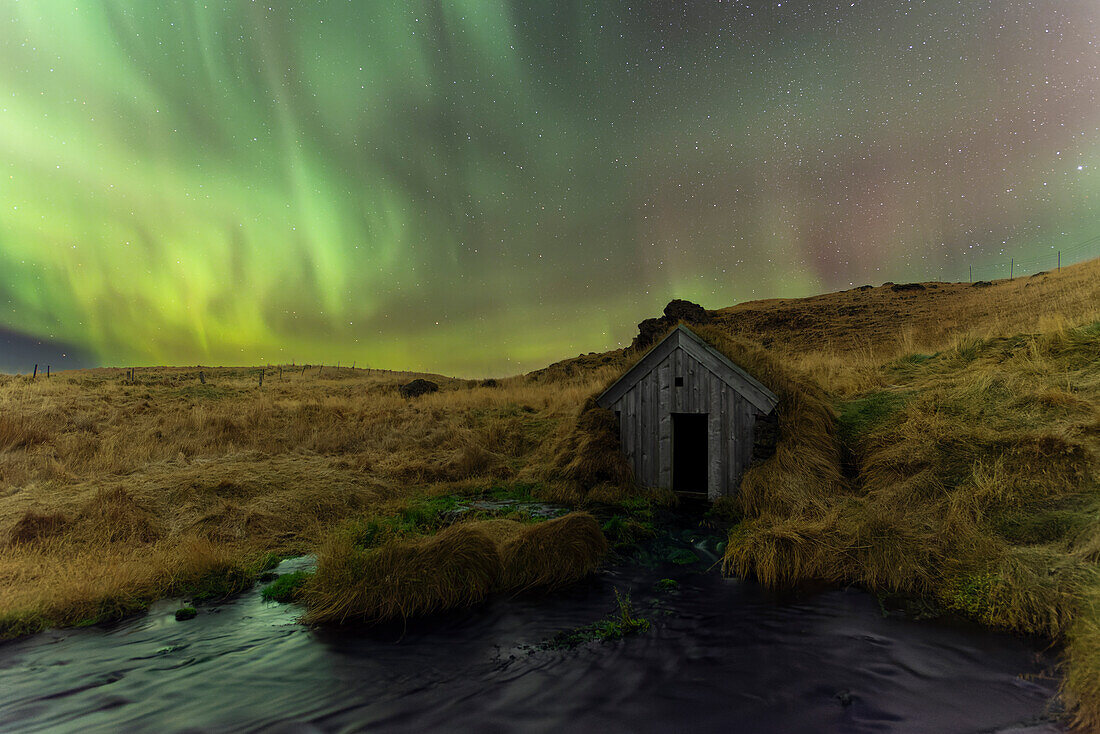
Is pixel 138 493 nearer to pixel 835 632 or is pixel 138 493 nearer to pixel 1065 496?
pixel 835 632

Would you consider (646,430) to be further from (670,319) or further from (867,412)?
(670,319)

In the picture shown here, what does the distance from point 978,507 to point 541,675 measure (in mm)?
7022

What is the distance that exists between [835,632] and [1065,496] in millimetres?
4336

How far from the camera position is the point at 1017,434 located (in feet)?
28.4

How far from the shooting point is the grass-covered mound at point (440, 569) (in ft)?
22.3

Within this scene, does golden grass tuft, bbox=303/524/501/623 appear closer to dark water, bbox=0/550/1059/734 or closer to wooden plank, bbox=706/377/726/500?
dark water, bbox=0/550/1059/734

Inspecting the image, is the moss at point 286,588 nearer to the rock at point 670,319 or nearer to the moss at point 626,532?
the moss at point 626,532

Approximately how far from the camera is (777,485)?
9.95 meters

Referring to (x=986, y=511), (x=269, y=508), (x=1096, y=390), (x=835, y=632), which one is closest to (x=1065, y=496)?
(x=986, y=511)

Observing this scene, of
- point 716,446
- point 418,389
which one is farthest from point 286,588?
point 418,389

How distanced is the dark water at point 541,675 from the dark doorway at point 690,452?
683 cm

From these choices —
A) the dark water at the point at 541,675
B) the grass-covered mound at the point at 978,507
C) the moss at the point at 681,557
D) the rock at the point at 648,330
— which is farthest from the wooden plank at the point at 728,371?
the rock at the point at 648,330

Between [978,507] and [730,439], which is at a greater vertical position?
[730,439]

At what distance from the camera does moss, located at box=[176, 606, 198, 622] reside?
687cm
